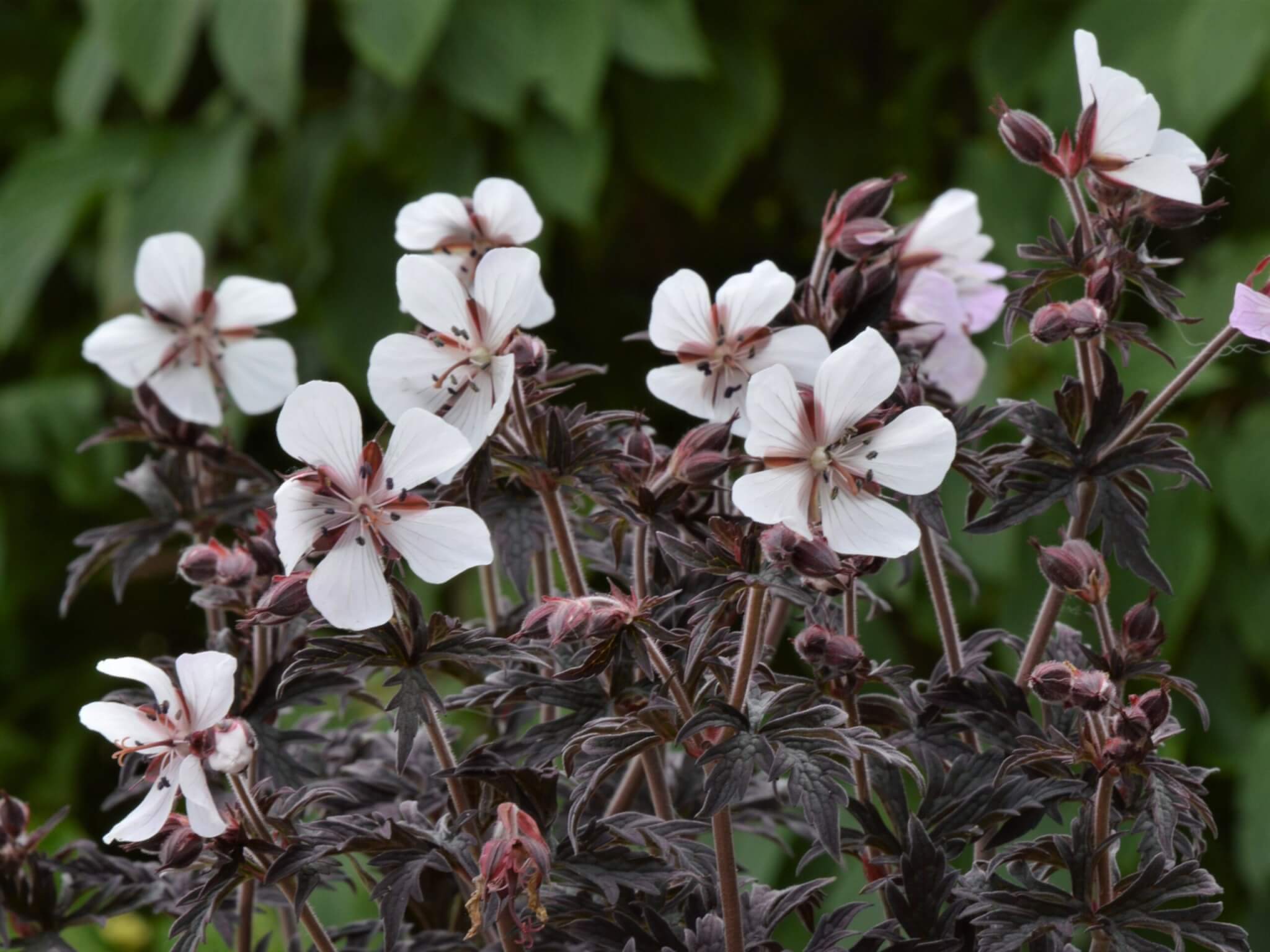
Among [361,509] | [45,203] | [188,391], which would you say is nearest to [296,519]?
[361,509]

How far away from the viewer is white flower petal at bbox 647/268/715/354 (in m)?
0.57

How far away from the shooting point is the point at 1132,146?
58 cm

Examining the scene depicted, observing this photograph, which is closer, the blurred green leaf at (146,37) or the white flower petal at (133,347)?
the white flower petal at (133,347)

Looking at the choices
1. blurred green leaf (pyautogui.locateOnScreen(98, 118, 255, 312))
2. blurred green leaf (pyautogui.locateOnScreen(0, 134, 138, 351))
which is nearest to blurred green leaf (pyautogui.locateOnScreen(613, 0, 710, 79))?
blurred green leaf (pyautogui.locateOnScreen(98, 118, 255, 312))

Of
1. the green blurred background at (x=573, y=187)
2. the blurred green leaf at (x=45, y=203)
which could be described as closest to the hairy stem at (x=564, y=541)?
the green blurred background at (x=573, y=187)

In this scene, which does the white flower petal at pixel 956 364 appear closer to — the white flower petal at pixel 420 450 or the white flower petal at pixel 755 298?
the white flower petal at pixel 755 298

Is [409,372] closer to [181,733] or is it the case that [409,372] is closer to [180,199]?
[181,733]

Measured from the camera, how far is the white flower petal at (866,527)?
1.65 ft

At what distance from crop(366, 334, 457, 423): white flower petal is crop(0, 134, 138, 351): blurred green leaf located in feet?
4.90

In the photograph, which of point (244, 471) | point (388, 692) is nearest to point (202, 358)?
point (244, 471)

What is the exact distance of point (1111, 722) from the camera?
Result: 0.52 m

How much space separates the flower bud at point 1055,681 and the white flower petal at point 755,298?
17 centimetres

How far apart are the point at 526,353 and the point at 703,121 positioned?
1.41m

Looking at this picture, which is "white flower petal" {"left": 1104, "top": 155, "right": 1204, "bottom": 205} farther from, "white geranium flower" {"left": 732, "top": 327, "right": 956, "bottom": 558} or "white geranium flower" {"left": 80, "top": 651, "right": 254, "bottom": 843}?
"white geranium flower" {"left": 80, "top": 651, "right": 254, "bottom": 843}
